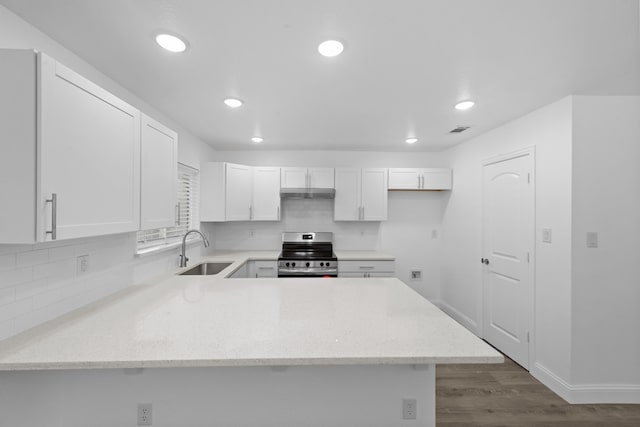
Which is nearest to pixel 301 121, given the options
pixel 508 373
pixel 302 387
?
pixel 302 387

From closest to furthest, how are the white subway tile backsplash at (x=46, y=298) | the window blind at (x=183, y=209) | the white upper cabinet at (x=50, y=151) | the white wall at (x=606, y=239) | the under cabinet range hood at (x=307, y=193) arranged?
the white upper cabinet at (x=50, y=151)
the white subway tile backsplash at (x=46, y=298)
the white wall at (x=606, y=239)
the window blind at (x=183, y=209)
the under cabinet range hood at (x=307, y=193)

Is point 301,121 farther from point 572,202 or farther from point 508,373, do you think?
point 508,373

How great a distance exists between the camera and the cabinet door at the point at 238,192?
3805 mm

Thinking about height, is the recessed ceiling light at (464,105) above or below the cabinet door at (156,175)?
above

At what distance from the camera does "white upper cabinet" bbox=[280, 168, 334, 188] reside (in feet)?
13.4

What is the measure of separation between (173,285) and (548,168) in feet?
10.9

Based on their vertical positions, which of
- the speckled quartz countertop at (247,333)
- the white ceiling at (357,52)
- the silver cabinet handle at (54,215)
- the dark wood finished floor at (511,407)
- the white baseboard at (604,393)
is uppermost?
the white ceiling at (357,52)

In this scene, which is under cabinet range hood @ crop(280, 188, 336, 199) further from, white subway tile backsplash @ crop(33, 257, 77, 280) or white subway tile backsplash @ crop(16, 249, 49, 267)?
white subway tile backsplash @ crop(16, 249, 49, 267)

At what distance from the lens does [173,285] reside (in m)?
2.24

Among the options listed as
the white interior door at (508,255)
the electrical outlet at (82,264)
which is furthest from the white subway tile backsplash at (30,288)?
the white interior door at (508,255)

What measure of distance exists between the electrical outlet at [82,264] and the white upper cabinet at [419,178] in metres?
3.55

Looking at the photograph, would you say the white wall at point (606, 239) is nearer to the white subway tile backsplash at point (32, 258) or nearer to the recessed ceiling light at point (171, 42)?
the recessed ceiling light at point (171, 42)

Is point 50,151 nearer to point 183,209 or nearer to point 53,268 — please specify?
point 53,268

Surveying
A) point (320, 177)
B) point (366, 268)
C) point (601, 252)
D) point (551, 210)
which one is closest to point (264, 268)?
point (366, 268)
